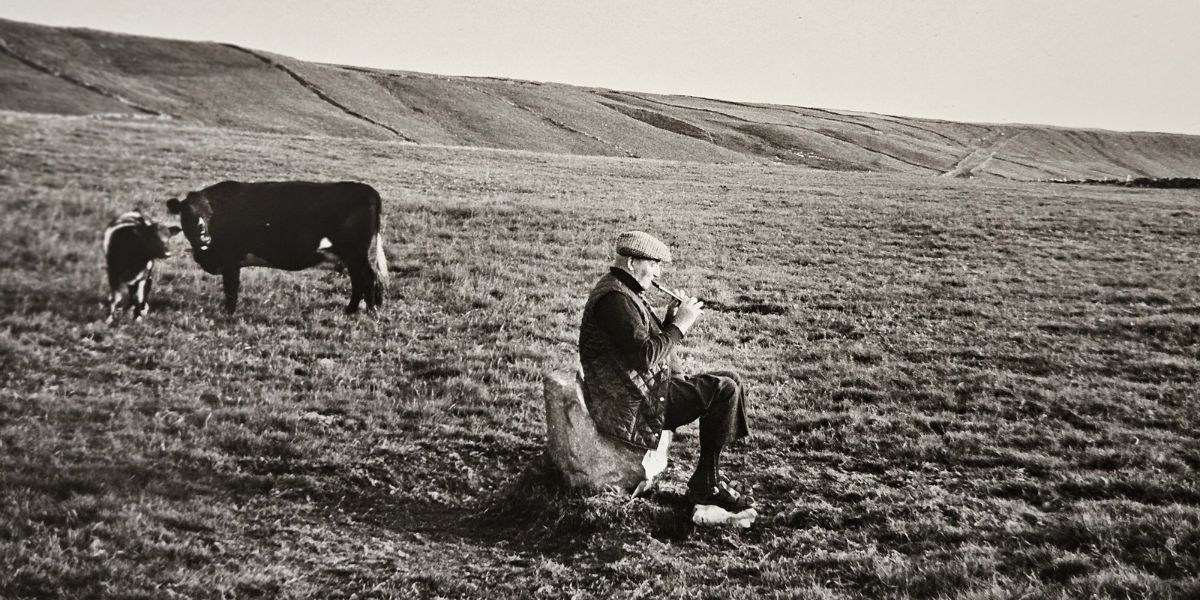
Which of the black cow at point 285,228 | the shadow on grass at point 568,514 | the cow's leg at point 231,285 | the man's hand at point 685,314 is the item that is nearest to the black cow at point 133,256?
the black cow at point 285,228

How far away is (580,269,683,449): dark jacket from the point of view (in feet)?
17.4

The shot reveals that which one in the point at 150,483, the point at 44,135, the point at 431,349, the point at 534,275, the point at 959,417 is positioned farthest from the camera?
the point at 534,275

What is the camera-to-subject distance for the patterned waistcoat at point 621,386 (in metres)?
5.48

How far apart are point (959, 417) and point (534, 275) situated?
6.08 metres

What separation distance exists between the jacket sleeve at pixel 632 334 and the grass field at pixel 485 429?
3.68 ft

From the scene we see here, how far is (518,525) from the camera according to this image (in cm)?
550

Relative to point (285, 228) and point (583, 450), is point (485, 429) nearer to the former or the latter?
point (583, 450)

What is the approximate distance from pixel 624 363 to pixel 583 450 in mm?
744

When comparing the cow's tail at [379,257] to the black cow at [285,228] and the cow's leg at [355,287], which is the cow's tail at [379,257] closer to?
the black cow at [285,228]

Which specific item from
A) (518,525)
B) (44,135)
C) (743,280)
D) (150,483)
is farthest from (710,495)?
(743,280)

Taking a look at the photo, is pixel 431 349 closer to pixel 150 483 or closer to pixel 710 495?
pixel 150 483

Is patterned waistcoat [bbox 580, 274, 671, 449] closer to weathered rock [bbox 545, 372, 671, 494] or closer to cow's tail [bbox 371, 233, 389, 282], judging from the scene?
weathered rock [bbox 545, 372, 671, 494]

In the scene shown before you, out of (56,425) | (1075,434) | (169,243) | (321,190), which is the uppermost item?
(321,190)

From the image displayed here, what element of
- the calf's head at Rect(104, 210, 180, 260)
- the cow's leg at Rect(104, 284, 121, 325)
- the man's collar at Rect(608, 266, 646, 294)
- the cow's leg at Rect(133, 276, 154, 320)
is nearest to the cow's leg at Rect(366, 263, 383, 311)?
the calf's head at Rect(104, 210, 180, 260)
